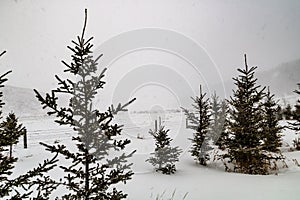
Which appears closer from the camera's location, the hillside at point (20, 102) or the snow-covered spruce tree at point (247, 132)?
the snow-covered spruce tree at point (247, 132)

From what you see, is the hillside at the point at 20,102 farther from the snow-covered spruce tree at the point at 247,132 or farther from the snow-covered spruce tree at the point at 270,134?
the snow-covered spruce tree at the point at 247,132

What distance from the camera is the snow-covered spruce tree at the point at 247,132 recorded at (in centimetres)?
751

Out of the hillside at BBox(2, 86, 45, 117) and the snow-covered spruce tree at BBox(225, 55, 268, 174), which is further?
the hillside at BBox(2, 86, 45, 117)

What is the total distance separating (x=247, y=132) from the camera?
7637 millimetres

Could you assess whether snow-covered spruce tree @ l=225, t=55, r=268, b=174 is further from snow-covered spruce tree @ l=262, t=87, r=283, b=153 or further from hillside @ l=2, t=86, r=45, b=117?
hillside @ l=2, t=86, r=45, b=117

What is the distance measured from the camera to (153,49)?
58.1ft

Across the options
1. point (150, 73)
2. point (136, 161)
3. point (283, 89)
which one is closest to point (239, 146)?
point (136, 161)

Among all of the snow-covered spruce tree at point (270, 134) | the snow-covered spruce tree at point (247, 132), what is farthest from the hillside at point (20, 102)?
the snow-covered spruce tree at point (247, 132)

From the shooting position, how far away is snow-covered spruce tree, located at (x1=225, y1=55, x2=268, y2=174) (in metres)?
7.51

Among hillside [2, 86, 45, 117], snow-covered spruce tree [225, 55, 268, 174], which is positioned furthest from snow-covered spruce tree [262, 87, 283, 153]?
hillside [2, 86, 45, 117]

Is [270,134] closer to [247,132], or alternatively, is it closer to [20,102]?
[247,132]

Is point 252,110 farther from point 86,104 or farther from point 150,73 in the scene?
point 150,73

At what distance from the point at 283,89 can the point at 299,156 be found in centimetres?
13308

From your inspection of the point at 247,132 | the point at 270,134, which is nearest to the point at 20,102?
the point at 247,132
